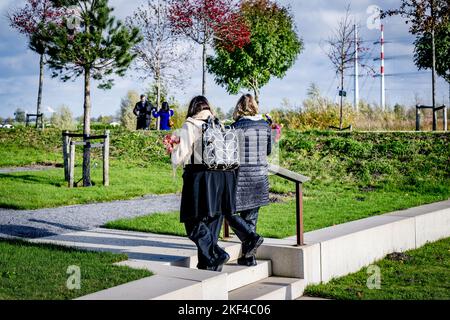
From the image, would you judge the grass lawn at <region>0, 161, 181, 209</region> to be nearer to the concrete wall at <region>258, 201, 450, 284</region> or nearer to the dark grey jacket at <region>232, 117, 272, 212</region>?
the concrete wall at <region>258, 201, 450, 284</region>

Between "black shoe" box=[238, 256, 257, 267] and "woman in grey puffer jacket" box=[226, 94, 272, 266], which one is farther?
"black shoe" box=[238, 256, 257, 267]

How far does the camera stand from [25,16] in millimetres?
23766

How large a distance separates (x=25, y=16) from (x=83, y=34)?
11563 mm

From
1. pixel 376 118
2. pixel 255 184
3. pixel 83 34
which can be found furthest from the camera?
pixel 376 118

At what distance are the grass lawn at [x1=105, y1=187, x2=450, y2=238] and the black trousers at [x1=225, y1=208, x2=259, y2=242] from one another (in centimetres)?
124

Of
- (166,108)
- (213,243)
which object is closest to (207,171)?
(213,243)

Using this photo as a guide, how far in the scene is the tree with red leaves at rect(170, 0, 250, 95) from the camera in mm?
25281

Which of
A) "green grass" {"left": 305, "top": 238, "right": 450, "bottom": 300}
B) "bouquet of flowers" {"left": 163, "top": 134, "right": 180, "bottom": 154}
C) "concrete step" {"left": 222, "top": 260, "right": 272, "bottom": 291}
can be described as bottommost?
"green grass" {"left": 305, "top": 238, "right": 450, "bottom": 300}

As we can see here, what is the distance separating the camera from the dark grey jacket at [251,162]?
633 cm

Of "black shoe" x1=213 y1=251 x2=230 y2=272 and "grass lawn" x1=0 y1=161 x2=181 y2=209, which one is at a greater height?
"grass lawn" x1=0 y1=161 x2=181 y2=209

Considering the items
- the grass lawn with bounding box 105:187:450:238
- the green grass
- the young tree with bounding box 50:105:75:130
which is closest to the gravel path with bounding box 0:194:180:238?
the grass lawn with bounding box 105:187:450:238

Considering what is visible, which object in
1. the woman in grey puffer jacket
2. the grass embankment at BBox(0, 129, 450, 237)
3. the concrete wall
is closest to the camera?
the woman in grey puffer jacket
